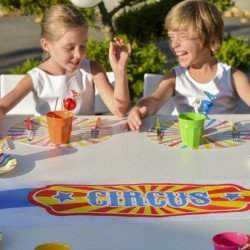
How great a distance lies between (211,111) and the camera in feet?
11.6

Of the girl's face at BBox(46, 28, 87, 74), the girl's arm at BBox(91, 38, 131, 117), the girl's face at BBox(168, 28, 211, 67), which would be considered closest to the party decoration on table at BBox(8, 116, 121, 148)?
the girl's arm at BBox(91, 38, 131, 117)

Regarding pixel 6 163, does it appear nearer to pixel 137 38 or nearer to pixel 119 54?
pixel 119 54

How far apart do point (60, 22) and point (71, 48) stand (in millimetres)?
144

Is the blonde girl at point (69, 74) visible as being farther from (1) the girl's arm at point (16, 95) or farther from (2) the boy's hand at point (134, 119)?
(2) the boy's hand at point (134, 119)

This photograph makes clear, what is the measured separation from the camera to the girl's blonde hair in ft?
11.1

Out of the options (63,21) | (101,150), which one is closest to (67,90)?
(63,21)

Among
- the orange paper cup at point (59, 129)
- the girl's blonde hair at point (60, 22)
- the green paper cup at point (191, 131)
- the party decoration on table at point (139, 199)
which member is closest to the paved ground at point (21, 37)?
the girl's blonde hair at point (60, 22)

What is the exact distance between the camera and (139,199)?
215 centimetres

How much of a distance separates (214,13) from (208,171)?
1408 mm

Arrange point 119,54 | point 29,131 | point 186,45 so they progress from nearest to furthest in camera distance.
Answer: point 29,131, point 119,54, point 186,45

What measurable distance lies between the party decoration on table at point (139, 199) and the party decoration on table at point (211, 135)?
1.51 ft

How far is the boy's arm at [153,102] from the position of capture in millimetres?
2937

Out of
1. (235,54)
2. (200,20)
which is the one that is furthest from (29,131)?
(235,54)

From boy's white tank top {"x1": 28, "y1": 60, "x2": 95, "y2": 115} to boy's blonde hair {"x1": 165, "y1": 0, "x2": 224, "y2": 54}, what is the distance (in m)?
0.54
